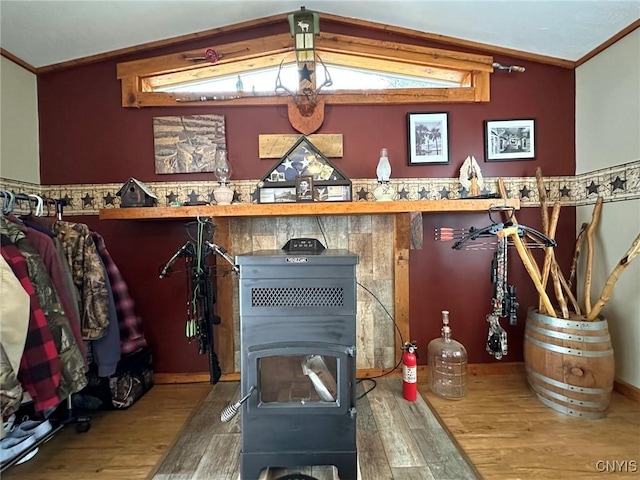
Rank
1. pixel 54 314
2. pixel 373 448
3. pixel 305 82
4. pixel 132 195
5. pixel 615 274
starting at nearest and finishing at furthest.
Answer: pixel 54 314
pixel 373 448
pixel 615 274
pixel 132 195
pixel 305 82

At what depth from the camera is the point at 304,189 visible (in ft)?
6.48

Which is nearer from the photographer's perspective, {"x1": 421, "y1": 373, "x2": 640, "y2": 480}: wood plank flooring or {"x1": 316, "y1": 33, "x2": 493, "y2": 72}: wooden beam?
{"x1": 421, "y1": 373, "x2": 640, "y2": 480}: wood plank flooring

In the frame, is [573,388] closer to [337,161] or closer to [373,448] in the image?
[373,448]

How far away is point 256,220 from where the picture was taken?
7.34 feet

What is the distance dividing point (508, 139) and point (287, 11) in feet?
5.75

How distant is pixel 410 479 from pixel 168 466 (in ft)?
3.53

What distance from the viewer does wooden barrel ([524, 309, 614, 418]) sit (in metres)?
1.71

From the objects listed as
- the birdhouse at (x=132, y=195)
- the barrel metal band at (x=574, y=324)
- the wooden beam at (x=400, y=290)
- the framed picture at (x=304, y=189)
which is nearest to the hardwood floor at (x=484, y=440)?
the wooden beam at (x=400, y=290)

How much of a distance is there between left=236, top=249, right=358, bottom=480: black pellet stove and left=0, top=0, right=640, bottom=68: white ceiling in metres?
1.63

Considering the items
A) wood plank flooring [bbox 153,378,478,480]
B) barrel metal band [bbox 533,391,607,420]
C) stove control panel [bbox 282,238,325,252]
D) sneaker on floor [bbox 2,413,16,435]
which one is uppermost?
stove control panel [bbox 282,238,325,252]

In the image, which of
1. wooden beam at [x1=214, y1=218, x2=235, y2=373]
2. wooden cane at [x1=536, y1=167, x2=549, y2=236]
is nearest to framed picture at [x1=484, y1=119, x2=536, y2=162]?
wooden cane at [x1=536, y1=167, x2=549, y2=236]

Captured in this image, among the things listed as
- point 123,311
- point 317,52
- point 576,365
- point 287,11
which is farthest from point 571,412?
point 287,11

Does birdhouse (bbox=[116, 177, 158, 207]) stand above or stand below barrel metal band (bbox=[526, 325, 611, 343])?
above

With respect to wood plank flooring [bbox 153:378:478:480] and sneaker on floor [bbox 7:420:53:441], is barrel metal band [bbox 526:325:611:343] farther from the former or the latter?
sneaker on floor [bbox 7:420:53:441]
